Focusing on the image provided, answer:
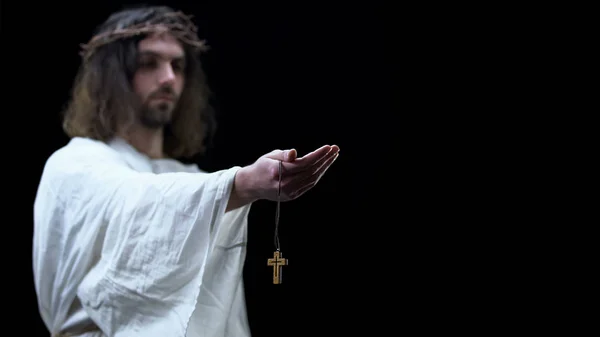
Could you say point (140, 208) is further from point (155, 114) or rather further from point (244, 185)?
point (155, 114)

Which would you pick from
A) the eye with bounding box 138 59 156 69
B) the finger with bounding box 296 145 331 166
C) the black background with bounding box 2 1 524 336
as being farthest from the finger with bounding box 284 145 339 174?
the eye with bounding box 138 59 156 69

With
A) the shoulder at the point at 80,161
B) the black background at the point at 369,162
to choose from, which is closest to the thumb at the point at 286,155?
the shoulder at the point at 80,161

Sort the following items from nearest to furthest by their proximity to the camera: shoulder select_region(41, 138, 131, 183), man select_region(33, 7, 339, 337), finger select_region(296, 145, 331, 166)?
finger select_region(296, 145, 331, 166), man select_region(33, 7, 339, 337), shoulder select_region(41, 138, 131, 183)

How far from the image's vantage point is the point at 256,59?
196 cm

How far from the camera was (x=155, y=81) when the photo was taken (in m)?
1.70

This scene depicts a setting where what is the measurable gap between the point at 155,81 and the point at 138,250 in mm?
588

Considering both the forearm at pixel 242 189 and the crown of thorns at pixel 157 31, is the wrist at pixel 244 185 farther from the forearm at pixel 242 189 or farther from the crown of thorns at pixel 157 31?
the crown of thorns at pixel 157 31

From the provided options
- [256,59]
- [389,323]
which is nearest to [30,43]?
[256,59]

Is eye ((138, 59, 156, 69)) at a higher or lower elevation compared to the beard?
higher

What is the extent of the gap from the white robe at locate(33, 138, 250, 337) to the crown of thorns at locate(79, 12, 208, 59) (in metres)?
0.39

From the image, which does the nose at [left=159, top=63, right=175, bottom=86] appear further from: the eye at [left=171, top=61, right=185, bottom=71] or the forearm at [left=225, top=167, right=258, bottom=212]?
the forearm at [left=225, top=167, right=258, bottom=212]

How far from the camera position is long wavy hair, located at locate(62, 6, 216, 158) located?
1.72m

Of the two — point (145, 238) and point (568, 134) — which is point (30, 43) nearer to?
point (145, 238)

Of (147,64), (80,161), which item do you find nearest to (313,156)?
(80,161)
